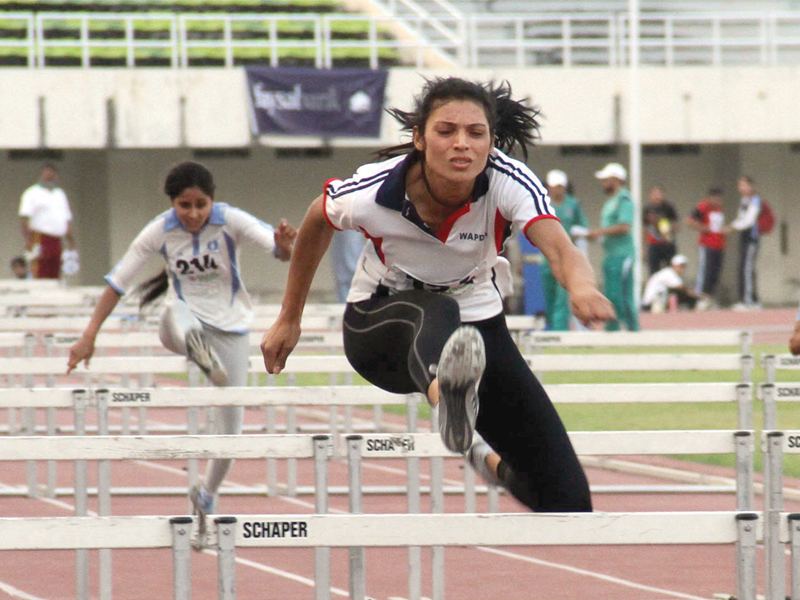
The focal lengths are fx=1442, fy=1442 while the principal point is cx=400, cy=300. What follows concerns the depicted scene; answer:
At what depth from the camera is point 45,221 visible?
2014 cm

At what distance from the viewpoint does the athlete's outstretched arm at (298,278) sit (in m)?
4.79

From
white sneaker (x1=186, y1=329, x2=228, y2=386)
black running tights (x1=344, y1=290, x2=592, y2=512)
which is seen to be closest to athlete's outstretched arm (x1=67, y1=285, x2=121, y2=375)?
white sneaker (x1=186, y1=329, x2=228, y2=386)

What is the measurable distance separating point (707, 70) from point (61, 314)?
1499cm

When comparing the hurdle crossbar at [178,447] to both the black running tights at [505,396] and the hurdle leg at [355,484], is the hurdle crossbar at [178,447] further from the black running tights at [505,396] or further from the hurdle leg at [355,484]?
the black running tights at [505,396]

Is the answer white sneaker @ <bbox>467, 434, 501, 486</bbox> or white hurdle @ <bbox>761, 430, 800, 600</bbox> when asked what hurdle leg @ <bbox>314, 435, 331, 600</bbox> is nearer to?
white sneaker @ <bbox>467, 434, 501, 486</bbox>

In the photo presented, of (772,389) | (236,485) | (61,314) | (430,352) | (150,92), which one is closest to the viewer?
(430,352)

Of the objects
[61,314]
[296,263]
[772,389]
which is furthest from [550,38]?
[296,263]

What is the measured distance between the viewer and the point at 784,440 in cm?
500

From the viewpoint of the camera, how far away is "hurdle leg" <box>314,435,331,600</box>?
4.99 metres

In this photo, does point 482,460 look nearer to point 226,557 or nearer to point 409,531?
point 409,531

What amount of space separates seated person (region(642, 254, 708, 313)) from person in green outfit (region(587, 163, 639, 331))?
7.97 metres

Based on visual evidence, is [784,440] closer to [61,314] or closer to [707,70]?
[61,314]

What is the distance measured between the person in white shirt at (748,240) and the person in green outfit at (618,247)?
27.2ft

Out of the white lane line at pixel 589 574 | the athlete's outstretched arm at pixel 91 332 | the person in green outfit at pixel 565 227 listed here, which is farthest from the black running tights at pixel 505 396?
the person in green outfit at pixel 565 227
